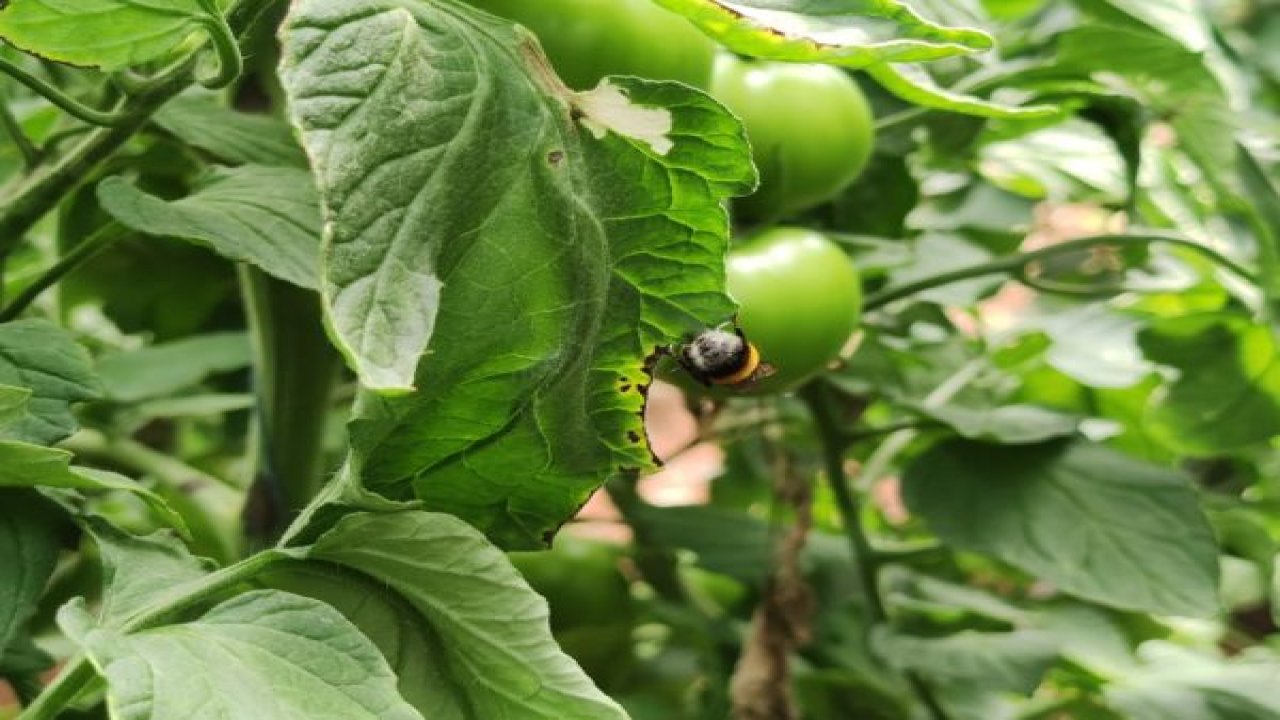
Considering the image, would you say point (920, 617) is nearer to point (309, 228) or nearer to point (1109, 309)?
point (1109, 309)

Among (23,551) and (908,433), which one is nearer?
(23,551)

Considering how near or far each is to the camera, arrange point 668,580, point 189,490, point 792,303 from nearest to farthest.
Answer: point 792,303, point 189,490, point 668,580

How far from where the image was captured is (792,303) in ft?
1.92

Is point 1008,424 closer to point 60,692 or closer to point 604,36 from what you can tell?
point 604,36

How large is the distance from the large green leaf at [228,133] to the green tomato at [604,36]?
0.47ft

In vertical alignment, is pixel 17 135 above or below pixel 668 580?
above

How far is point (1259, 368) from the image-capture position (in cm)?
80

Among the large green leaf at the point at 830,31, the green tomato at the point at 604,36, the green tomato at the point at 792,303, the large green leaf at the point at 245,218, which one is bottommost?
the green tomato at the point at 792,303

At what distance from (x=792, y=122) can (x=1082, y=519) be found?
255 mm

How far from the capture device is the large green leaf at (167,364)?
0.74 meters

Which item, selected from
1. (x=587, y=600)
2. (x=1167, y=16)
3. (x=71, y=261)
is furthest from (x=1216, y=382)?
(x=71, y=261)

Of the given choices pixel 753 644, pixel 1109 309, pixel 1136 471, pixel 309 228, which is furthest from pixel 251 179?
pixel 1109 309

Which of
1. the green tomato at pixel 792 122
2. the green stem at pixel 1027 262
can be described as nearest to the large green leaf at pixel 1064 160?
the green stem at pixel 1027 262

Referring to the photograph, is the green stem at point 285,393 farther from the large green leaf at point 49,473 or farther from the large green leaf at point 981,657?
the large green leaf at point 981,657
